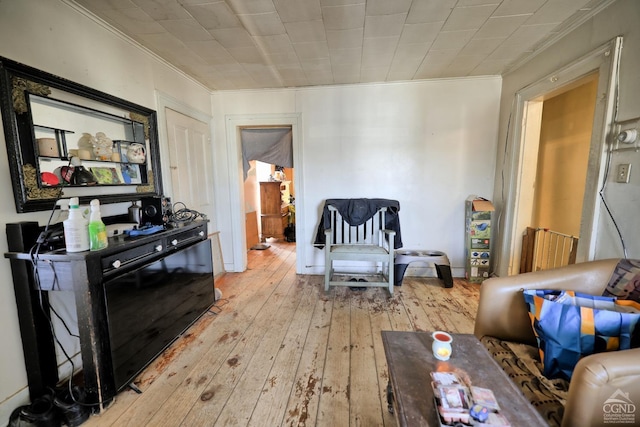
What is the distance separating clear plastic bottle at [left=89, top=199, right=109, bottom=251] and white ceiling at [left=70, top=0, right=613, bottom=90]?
1294 millimetres

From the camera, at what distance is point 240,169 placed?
11.0ft

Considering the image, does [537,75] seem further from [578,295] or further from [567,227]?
[578,295]

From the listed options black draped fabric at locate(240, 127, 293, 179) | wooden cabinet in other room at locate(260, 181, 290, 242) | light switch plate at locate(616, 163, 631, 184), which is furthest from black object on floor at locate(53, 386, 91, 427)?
wooden cabinet in other room at locate(260, 181, 290, 242)

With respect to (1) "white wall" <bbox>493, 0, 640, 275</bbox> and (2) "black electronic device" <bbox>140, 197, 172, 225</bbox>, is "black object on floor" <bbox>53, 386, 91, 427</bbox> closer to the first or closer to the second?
(2) "black electronic device" <bbox>140, 197, 172, 225</bbox>

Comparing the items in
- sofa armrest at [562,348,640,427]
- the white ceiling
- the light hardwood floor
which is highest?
the white ceiling

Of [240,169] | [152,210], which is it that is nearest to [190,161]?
[240,169]

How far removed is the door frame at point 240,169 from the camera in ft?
10.4

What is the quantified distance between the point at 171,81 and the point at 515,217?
3.68m

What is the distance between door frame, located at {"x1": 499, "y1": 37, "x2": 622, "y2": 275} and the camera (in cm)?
164

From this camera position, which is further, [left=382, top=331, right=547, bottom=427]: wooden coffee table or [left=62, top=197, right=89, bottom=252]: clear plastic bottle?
[left=62, top=197, right=89, bottom=252]: clear plastic bottle

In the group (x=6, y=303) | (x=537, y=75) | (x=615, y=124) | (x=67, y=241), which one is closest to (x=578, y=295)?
(x=615, y=124)

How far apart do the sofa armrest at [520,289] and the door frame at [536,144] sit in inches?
22.5

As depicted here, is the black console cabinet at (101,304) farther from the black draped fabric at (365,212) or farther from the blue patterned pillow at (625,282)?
the blue patterned pillow at (625,282)

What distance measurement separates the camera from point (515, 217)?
2656 mm
